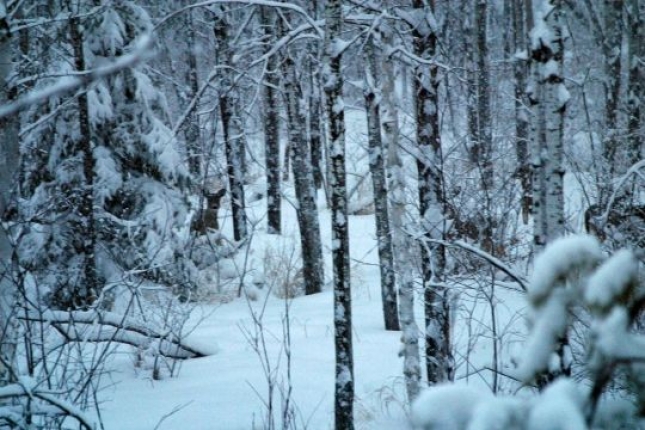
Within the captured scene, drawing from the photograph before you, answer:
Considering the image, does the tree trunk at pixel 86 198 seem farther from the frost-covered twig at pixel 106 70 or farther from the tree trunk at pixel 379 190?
the frost-covered twig at pixel 106 70

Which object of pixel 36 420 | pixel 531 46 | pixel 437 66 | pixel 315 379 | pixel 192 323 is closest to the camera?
pixel 531 46

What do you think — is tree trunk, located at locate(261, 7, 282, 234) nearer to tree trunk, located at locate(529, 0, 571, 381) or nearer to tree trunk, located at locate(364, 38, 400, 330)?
tree trunk, located at locate(364, 38, 400, 330)

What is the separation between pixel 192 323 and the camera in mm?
9500

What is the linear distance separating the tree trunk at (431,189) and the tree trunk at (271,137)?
529 cm

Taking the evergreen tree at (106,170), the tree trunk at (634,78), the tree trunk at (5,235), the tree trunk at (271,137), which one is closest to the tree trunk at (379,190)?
the tree trunk at (271,137)

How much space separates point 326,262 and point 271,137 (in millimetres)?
3357

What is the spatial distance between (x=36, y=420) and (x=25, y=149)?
6579mm

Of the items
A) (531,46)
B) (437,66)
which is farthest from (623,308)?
(437,66)

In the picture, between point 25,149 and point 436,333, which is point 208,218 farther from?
point 436,333

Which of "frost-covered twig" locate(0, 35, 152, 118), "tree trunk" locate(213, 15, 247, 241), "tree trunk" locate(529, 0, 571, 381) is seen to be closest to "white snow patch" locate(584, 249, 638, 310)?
"frost-covered twig" locate(0, 35, 152, 118)

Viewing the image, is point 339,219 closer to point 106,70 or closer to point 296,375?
point 296,375

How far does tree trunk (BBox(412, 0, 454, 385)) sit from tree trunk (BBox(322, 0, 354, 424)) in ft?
2.67

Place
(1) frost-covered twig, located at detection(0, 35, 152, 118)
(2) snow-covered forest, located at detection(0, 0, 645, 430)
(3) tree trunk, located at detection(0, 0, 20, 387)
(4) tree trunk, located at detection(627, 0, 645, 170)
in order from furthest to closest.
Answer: (4) tree trunk, located at detection(627, 0, 645, 170) < (3) tree trunk, located at detection(0, 0, 20, 387) < (2) snow-covered forest, located at detection(0, 0, 645, 430) < (1) frost-covered twig, located at detection(0, 35, 152, 118)

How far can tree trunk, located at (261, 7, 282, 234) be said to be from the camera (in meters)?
12.2
